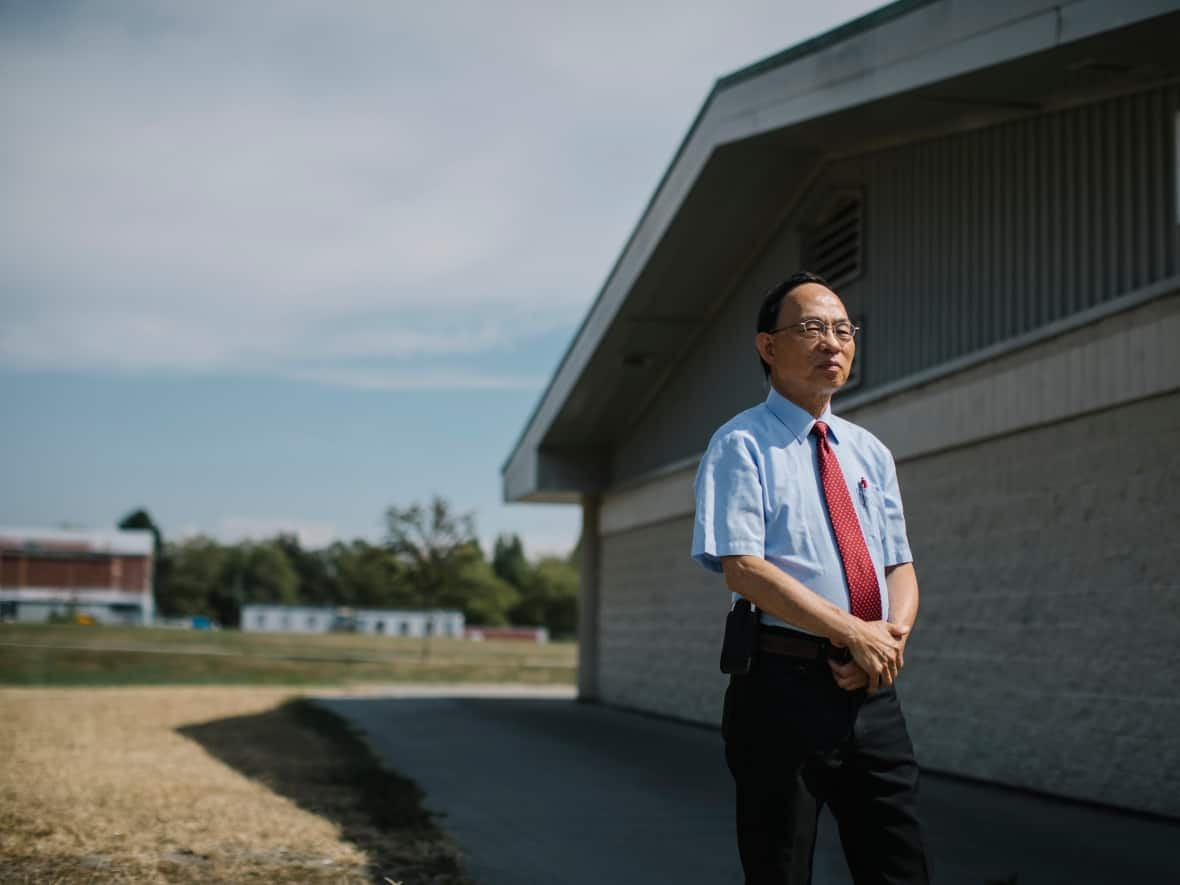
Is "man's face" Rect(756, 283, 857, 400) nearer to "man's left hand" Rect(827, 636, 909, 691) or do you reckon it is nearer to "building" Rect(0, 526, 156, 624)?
"man's left hand" Rect(827, 636, 909, 691)

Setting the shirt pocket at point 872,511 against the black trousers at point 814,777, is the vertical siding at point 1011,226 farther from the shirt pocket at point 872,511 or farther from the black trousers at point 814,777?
the black trousers at point 814,777

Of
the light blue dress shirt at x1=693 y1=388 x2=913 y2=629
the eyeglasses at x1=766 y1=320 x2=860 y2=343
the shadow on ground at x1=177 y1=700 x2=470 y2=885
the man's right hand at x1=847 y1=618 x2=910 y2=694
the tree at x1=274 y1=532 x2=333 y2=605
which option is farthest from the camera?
the tree at x1=274 y1=532 x2=333 y2=605

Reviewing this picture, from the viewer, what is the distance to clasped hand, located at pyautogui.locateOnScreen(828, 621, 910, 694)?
314cm

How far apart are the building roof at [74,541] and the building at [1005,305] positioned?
10034 cm

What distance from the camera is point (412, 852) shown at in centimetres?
711

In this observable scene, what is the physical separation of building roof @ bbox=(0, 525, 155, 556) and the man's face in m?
109

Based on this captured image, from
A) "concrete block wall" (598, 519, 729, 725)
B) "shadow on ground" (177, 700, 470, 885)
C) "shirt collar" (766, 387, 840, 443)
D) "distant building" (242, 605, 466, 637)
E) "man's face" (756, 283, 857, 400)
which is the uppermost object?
"man's face" (756, 283, 857, 400)

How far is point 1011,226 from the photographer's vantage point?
10.4 m

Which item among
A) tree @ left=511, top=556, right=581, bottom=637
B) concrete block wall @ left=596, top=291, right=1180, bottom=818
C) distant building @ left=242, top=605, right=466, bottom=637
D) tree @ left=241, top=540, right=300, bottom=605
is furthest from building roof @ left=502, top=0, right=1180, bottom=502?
tree @ left=241, top=540, right=300, bottom=605

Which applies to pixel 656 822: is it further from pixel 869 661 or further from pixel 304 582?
pixel 304 582

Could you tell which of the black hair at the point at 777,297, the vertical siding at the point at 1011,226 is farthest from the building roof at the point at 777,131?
the black hair at the point at 777,297

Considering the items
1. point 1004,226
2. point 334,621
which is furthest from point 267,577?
point 1004,226

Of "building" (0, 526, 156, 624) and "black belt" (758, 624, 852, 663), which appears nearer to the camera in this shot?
"black belt" (758, 624, 852, 663)

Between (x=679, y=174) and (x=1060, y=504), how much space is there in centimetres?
601
